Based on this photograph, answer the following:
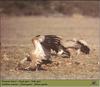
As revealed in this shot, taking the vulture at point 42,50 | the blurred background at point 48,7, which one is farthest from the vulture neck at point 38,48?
the blurred background at point 48,7

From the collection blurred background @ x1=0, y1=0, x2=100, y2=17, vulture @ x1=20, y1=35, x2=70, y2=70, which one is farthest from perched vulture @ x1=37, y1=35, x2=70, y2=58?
blurred background @ x1=0, y1=0, x2=100, y2=17

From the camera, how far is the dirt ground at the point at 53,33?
228 centimetres

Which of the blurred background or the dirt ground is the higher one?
the blurred background

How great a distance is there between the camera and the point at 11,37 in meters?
2.30

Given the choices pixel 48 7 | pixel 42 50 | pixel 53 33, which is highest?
pixel 48 7

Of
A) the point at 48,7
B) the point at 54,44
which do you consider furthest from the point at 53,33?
the point at 48,7

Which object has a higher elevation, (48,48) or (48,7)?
(48,7)

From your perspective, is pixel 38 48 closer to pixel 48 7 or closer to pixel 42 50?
pixel 42 50

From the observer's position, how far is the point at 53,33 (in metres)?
2.33

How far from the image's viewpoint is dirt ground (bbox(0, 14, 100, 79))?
2.28 meters

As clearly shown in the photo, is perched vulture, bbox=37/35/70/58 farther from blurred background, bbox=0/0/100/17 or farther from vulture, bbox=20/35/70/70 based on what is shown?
blurred background, bbox=0/0/100/17

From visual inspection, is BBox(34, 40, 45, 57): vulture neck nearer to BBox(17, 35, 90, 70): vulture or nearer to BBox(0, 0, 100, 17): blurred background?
BBox(17, 35, 90, 70): vulture

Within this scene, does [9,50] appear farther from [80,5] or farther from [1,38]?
[80,5]

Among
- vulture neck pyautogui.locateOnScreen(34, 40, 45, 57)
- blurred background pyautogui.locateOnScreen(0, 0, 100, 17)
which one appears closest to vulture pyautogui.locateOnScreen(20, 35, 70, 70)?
vulture neck pyautogui.locateOnScreen(34, 40, 45, 57)
